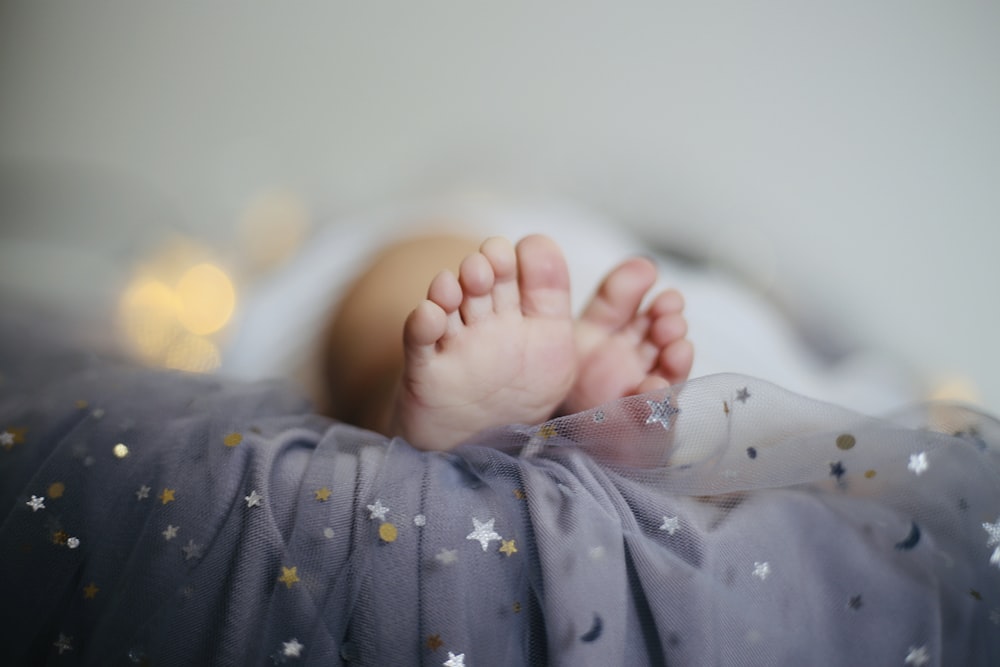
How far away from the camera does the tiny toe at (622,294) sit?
66 cm

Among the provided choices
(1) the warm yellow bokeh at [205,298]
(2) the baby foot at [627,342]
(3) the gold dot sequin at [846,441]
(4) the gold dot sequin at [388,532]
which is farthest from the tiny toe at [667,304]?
(1) the warm yellow bokeh at [205,298]

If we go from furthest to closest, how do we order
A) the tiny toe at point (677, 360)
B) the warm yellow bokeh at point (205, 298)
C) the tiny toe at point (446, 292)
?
the warm yellow bokeh at point (205, 298)
the tiny toe at point (677, 360)
the tiny toe at point (446, 292)

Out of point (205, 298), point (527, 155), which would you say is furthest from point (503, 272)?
point (205, 298)

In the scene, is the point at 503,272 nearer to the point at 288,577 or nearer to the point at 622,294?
the point at 622,294

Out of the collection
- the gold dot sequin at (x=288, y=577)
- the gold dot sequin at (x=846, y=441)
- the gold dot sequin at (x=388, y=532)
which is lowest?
the gold dot sequin at (x=288, y=577)

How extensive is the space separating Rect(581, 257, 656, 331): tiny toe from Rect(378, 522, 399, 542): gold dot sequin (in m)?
0.32

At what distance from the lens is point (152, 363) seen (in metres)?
0.84

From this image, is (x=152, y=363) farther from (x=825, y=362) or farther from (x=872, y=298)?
(x=872, y=298)

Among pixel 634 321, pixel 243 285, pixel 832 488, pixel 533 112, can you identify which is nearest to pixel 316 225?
pixel 243 285

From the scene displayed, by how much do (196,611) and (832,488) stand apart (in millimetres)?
436

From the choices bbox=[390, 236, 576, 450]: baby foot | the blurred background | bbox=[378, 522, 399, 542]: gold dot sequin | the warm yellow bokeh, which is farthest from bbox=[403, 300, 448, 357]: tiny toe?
the warm yellow bokeh

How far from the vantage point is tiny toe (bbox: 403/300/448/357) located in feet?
1.71

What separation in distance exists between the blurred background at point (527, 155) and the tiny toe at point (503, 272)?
0.40m

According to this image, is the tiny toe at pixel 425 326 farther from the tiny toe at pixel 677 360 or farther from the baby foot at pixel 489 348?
the tiny toe at pixel 677 360
